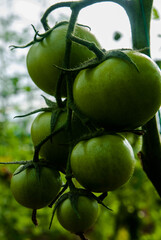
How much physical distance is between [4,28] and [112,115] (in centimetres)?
469

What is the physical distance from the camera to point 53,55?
0.80 metres

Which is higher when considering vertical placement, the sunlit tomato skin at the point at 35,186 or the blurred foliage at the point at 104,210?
the sunlit tomato skin at the point at 35,186

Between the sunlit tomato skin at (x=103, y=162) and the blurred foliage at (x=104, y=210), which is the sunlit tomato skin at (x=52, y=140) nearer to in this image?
the sunlit tomato skin at (x=103, y=162)

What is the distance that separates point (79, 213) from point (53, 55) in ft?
1.32

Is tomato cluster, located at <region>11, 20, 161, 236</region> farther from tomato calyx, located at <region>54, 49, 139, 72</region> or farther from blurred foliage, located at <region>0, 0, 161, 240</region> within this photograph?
blurred foliage, located at <region>0, 0, 161, 240</region>

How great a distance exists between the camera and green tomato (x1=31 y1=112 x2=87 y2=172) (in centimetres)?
80

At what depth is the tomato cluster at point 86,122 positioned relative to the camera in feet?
2.04

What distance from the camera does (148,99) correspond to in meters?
0.62

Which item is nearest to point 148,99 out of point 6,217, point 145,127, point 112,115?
point 112,115

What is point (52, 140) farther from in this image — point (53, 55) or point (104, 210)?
point (104, 210)

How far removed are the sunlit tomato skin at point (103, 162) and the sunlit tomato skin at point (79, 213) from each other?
6 cm

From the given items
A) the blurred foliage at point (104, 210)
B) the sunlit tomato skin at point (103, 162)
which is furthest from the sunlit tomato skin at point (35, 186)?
the blurred foliage at point (104, 210)

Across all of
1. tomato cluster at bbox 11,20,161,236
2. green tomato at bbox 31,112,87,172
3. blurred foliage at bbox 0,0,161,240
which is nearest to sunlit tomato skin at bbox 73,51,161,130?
tomato cluster at bbox 11,20,161,236

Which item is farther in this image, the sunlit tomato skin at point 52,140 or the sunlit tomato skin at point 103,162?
the sunlit tomato skin at point 52,140
